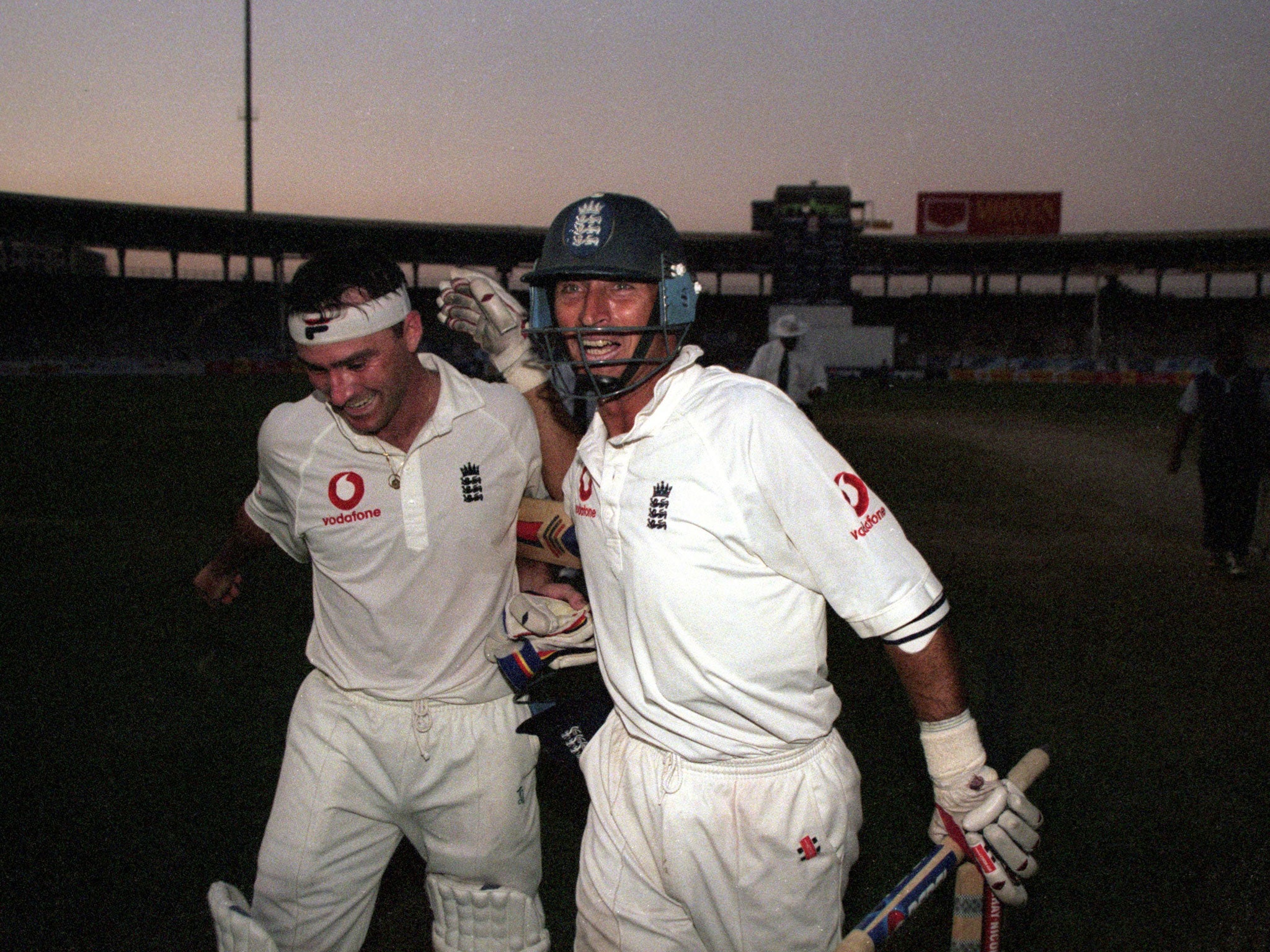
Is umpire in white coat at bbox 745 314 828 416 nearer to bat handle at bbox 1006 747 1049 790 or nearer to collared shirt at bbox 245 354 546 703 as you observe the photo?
collared shirt at bbox 245 354 546 703

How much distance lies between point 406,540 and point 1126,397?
34.8 meters

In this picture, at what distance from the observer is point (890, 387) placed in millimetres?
40719

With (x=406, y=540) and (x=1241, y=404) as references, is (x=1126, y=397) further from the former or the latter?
(x=406, y=540)

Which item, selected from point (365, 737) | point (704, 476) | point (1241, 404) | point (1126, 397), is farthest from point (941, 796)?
point (1126, 397)

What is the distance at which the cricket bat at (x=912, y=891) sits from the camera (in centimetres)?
203

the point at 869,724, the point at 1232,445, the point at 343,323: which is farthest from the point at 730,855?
the point at 1232,445

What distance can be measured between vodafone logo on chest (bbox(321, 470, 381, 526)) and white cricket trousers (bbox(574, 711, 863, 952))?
118 cm

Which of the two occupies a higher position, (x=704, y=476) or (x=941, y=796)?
(x=704, y=476)

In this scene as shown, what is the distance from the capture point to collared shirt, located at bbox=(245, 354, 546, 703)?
3059mm

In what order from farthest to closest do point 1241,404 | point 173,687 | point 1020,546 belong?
point 1020,546, point 1241,404, point 173,687

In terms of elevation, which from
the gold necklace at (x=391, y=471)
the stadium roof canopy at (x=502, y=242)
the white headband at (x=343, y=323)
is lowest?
the gold necklace at (x=391, y=471)

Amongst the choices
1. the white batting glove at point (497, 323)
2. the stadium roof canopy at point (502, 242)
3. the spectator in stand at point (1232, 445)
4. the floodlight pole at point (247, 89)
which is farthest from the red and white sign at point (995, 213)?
the white batting glove at point (497, 323)

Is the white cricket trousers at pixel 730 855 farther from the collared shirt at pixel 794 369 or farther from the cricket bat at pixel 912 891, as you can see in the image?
the collared shirt at pixel 794 369

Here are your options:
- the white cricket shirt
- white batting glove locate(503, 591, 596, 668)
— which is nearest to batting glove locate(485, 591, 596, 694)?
white batting glove locate(503, 591, 596, 668)
